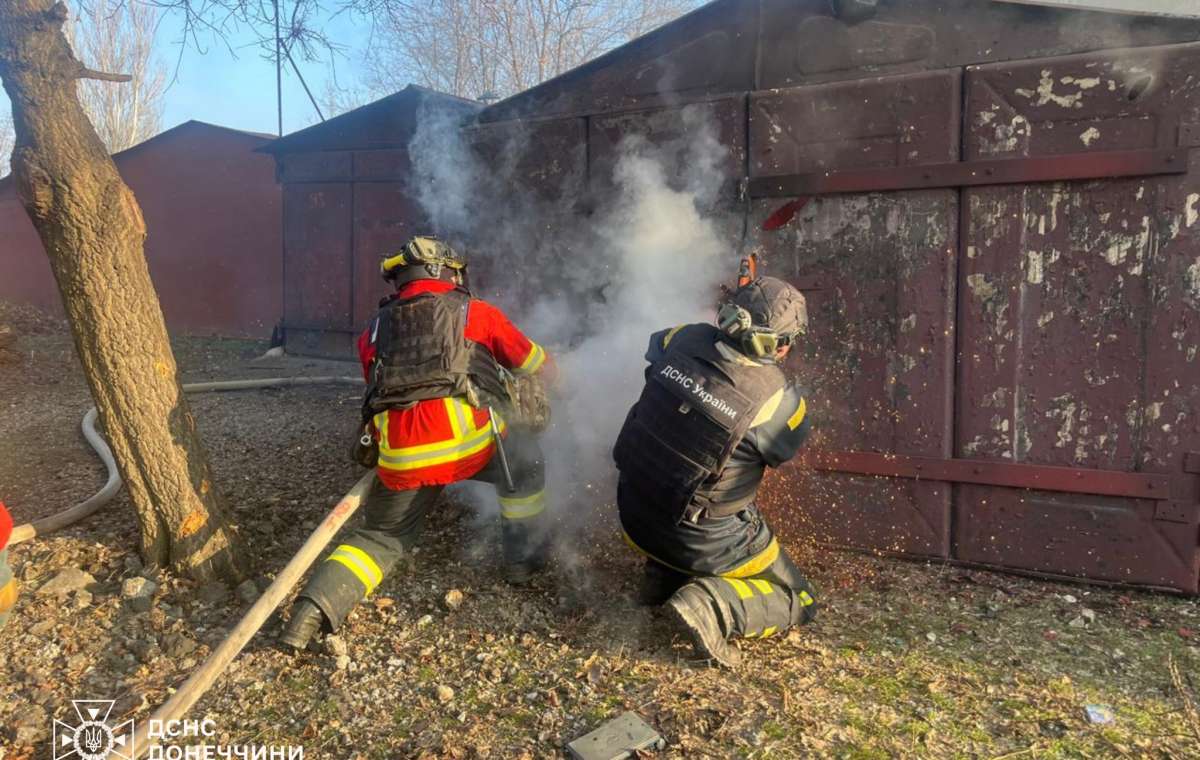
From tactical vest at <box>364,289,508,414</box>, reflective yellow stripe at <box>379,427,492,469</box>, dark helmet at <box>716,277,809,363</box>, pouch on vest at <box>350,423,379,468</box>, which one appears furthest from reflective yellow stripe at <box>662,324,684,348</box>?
pouch on vest at <box>350,423,379,468</box>

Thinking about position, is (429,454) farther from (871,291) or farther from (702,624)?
(871,291)

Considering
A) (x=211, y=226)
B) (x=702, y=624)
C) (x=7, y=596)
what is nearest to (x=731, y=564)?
(x=702, y=624)

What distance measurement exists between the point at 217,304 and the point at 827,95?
11.4m

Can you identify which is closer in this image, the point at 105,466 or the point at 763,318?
the point at 763,318

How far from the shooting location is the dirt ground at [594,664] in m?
2.76

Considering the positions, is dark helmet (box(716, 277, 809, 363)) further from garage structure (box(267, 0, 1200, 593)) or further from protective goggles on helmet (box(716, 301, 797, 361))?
garage structure (box(267, 0, 1200, 593))

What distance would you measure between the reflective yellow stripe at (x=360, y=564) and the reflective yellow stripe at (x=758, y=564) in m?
1.53

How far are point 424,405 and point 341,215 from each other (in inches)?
289

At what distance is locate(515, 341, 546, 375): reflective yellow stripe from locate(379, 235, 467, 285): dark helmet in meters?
0.58

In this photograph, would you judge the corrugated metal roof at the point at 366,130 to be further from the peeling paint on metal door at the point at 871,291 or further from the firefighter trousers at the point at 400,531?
the firefighter trousers at the point at 400,531

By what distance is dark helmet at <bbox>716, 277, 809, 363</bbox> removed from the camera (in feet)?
10.3

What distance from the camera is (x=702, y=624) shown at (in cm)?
311

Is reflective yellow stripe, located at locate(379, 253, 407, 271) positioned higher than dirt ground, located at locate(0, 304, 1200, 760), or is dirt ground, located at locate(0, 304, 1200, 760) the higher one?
reflective yellow stripe, located at locate(379, 253, 407, 271)

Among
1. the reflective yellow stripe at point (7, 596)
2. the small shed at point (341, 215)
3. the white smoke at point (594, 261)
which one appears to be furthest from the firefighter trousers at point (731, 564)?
the small shed at point (341, 215)
